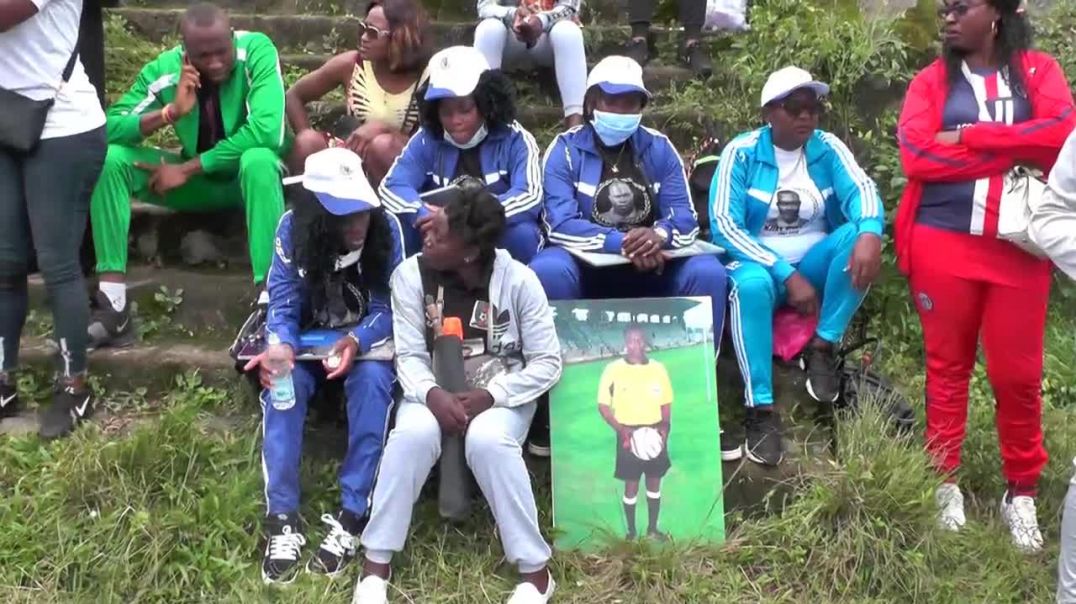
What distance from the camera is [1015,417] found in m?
3.49

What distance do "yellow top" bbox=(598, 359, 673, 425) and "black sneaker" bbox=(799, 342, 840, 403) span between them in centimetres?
61

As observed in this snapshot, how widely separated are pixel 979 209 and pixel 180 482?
9.36ft

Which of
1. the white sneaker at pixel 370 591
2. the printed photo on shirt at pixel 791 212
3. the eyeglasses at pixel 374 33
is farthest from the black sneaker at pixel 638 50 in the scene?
the white sneaker at pixel 370 591

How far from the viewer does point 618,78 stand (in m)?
3.96

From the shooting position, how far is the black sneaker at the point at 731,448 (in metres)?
3.69

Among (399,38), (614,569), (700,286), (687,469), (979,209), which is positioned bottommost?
(614,569)

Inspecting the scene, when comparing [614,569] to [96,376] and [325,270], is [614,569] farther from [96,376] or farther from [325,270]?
[96,376]

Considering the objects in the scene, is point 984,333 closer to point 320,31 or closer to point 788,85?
point 788,85

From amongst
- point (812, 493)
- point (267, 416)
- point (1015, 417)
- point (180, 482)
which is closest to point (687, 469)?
point (812, 493)

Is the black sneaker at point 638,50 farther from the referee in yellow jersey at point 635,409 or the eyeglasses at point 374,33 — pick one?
the referee in yellow jersey at point 635,409

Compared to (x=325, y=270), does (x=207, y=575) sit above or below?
below

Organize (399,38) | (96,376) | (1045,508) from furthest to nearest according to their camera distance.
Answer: (399,38), (96,376), (1045,508)

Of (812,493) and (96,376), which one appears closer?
(812,493)

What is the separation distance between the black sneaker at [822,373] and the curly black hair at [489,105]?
1530 mm
